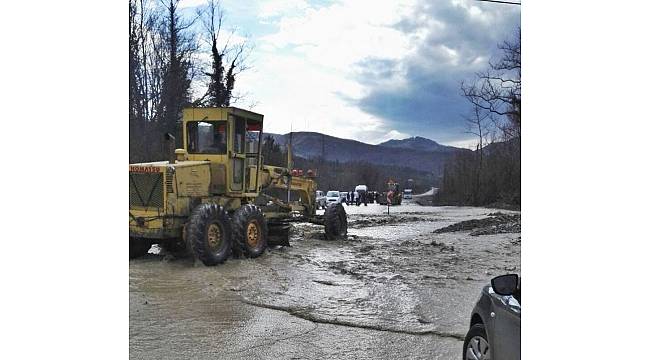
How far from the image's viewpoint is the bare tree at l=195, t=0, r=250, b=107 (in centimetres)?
271

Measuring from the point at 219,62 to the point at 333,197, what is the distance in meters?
0.82

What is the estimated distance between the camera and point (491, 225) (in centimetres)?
311

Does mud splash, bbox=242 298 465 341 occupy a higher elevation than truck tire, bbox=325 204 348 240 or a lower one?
lower

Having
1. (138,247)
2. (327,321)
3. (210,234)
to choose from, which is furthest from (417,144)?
(138,247)

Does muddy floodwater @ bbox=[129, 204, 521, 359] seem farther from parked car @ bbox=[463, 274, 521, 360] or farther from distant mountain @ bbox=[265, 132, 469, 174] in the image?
parked car @ bbox=[463, 274, 521, 360]

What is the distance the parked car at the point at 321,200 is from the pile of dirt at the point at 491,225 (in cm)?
58

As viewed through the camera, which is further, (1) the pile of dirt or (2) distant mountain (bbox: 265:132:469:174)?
(1) the pile of dirt

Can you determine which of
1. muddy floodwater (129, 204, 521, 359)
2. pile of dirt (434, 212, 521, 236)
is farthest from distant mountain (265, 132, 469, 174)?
pile of dirt (434, 212, 521, 236)

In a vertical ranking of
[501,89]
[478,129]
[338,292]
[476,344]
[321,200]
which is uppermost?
[501,89]

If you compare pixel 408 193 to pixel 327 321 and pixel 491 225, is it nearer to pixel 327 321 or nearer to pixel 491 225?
pixel 491 225

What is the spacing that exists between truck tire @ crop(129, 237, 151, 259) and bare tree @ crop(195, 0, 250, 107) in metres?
0.65
